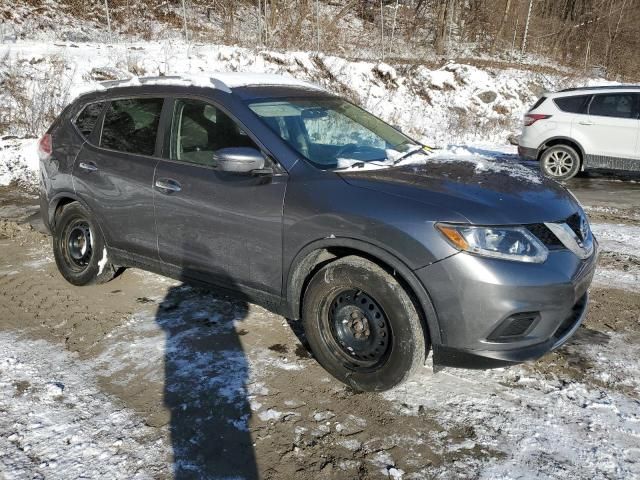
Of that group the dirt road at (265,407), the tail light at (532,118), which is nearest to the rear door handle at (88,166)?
the dirt road at (265,407)

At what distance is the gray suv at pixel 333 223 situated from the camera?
2740mm

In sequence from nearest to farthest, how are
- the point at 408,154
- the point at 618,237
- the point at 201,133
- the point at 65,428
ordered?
the point at 65,428 → the point at 201,133 → the point at 408,154 → the point at 618,237

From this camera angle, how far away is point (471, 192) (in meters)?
2.95

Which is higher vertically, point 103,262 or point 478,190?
point 478,190

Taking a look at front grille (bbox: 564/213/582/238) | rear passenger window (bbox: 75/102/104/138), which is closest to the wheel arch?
front grille (bbox: 564/213/582/238)

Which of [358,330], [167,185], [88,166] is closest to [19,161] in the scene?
[88,166]

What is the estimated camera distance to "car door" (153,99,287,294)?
3324mm

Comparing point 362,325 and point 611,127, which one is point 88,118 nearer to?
point 362,325

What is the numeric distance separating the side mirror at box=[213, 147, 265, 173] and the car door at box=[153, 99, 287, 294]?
0.12m

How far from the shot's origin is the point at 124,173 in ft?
13.4

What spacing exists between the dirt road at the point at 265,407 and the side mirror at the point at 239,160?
127 centimetres

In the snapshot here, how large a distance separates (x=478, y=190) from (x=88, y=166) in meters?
3.14

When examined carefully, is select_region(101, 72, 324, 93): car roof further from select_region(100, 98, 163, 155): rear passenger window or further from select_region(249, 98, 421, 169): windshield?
select_region(249, 98, 421, 169): windshield

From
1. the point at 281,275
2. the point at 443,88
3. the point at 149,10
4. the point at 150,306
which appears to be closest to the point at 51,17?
the point at 149,10
